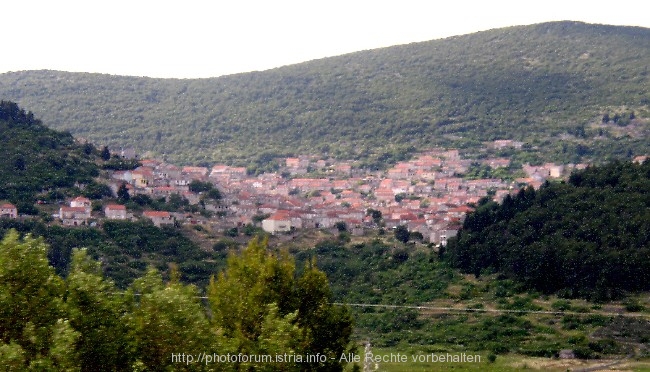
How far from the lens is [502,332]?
2314 cm

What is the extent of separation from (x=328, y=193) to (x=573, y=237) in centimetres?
3613

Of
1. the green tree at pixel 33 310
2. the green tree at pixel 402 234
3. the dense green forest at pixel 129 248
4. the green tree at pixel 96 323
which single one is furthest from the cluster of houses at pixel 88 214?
the green tree at pixel 33 310

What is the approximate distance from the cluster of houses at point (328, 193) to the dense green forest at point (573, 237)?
6695 millimetres

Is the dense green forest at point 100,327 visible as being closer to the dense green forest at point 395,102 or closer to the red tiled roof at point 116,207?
the red tiled roof at point 116,207

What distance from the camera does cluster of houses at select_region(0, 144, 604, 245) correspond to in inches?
1564

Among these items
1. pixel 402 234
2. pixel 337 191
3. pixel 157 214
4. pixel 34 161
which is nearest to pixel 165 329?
pixel 157 214

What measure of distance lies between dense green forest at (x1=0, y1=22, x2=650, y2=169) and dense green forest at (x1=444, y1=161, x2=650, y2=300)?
1309 inches

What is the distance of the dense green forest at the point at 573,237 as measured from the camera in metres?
24.9

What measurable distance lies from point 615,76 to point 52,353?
253ft

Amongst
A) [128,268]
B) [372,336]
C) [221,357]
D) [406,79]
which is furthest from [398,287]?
[406,79]

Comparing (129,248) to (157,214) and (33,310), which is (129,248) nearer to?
(157,214)

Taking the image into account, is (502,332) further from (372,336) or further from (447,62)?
(447,62)

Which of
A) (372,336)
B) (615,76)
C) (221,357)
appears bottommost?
(372,336)

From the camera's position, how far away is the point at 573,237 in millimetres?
26984
